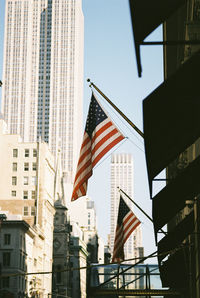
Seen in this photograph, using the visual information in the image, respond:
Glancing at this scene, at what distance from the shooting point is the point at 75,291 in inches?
5162

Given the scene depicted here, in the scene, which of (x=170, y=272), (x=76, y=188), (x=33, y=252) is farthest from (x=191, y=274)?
(x=33, y=252)

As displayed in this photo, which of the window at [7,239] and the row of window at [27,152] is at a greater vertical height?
the row of window at [27,152]

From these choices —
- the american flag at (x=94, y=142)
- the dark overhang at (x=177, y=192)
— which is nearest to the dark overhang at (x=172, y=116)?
the dark overhang at (x=177, y=192)

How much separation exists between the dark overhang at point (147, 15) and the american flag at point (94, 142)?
9.21 metres

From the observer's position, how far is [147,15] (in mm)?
6129

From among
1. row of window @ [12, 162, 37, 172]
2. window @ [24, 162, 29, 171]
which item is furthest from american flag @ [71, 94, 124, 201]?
window @ [24, 162, 29, 171]

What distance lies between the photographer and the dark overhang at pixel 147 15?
596 centimetres

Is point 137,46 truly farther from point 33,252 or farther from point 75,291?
point 75,291

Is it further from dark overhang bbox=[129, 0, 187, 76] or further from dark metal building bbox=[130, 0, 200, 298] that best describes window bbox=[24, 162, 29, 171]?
dark overhang bbox=[129, 0, 187, 76]

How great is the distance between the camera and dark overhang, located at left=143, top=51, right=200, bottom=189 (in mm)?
6688

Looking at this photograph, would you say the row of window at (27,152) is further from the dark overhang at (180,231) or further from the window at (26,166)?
the dark overhang at (180,231)

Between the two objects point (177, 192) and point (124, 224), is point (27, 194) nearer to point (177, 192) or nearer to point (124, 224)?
point (124, 224)

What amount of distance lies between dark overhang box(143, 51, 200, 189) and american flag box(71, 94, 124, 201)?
247 inches

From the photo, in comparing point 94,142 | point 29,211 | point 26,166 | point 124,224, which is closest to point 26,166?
point 26,166
